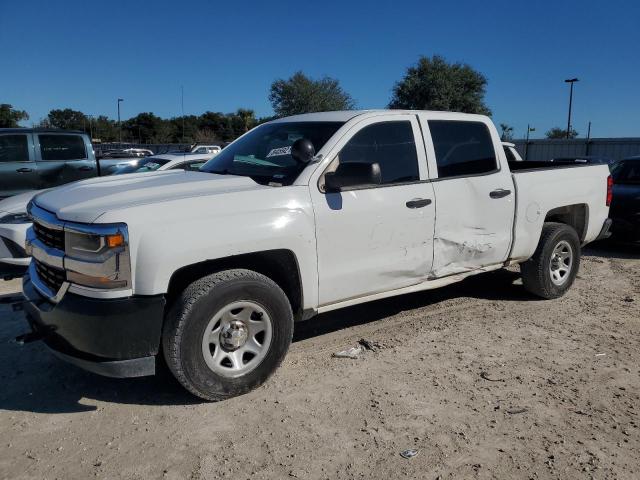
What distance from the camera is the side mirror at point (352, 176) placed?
12.5ft

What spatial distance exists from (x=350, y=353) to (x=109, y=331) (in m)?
1.96

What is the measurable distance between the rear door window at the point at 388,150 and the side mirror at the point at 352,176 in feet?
0.96

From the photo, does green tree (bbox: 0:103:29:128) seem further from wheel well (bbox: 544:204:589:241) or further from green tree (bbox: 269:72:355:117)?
wheel well (bbox: 544:204:589:241)

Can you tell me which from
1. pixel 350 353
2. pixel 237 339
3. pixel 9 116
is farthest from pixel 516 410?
pixel 9 116

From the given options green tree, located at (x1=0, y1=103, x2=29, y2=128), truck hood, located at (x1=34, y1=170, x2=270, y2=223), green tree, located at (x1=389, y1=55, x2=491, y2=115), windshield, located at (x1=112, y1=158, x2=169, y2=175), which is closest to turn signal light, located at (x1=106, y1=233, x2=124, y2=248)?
truck hood, located at (x1=34, y1=170, x2=270, y2=223)

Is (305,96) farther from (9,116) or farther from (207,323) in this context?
(207,323)

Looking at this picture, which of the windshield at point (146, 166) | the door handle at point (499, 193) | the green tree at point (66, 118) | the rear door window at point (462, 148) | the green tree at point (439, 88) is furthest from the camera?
the green tree at point (66, 118)

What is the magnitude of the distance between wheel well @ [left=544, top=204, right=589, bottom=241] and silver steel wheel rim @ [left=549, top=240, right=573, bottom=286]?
0.36 meters

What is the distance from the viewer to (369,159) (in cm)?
429

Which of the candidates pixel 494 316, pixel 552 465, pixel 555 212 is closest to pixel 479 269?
pixel 494 316

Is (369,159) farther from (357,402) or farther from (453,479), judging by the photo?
(453,479)

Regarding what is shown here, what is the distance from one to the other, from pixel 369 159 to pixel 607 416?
2.41 meters

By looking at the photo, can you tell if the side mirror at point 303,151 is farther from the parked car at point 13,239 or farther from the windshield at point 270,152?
the parked car at point 13,239

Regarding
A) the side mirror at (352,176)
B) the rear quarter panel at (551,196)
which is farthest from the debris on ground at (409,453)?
the rear quarter panel at (551,196)
